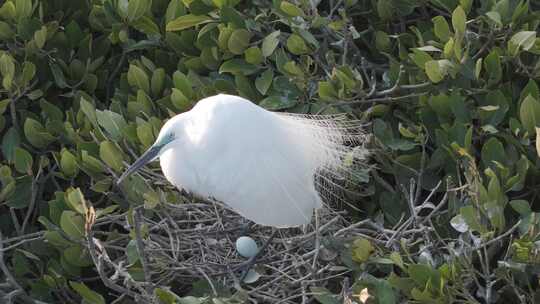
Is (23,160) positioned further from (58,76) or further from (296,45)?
(296,45)

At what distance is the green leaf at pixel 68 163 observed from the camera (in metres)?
2.83

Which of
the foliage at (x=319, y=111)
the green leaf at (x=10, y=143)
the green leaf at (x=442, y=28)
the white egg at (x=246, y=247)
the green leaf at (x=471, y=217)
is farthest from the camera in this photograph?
the green leaf at (x=10, y=143)

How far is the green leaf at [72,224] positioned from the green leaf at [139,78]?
1.60ft

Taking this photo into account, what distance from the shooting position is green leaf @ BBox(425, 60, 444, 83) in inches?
103

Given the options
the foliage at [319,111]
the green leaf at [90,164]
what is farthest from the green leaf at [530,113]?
the green leaf at [90,164]

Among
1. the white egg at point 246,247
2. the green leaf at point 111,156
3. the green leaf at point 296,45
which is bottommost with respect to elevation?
the white egg at point 246,247

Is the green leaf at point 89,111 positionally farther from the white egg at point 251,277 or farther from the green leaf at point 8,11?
the white egg at point 251,277

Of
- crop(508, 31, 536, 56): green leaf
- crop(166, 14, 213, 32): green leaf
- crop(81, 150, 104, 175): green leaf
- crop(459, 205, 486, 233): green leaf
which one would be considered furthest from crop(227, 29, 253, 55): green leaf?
crop(459, 205, 486, 233): green leaf

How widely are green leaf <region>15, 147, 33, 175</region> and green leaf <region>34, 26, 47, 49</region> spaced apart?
0.33 metres

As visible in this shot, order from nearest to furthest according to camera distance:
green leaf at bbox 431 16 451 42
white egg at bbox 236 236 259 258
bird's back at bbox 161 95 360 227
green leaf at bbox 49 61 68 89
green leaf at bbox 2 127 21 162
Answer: bird's back at bbox 161 95 360 227
green leaf at bbox 431 16 451 42
white egg at bbox 236 236 259 258
green leaf at bbox 2 127 21 162
green leaf at bbox 49 61 68 89

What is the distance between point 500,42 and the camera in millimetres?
2779

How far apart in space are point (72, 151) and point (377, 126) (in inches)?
31.8

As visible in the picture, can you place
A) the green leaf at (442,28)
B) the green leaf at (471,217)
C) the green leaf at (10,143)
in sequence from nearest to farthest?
the green leaf at (471,217)
the green leaf at (442,28)
the green leaf at (10,143)

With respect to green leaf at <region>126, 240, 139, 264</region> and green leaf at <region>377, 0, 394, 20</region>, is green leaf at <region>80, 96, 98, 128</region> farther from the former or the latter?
green leaf at <region>377, 0, 394, 20</region>
